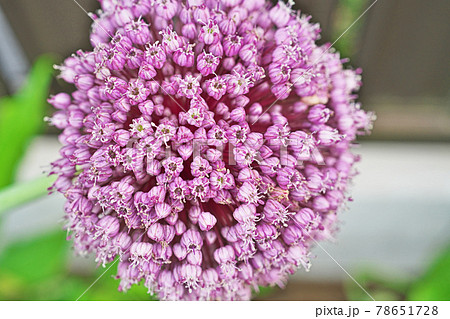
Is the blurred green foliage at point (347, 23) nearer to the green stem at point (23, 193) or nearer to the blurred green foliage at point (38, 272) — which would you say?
the green stem at point (23, 193)

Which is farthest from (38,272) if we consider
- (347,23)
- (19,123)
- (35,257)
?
(347,23)

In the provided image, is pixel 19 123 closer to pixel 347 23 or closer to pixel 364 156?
pixel 347 23

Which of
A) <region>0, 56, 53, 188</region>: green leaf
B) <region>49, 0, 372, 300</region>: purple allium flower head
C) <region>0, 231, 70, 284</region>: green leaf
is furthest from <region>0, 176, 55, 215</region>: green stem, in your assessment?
<region>0, 231, 70, 284</region>: green leaf

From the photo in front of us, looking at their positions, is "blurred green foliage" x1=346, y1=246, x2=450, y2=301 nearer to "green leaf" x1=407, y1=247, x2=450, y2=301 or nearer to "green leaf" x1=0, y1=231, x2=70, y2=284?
"green leaf" x1=407, y1=247, x2=450, y2=301

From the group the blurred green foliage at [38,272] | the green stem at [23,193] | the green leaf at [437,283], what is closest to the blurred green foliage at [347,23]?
the green leaf at [437,283]
